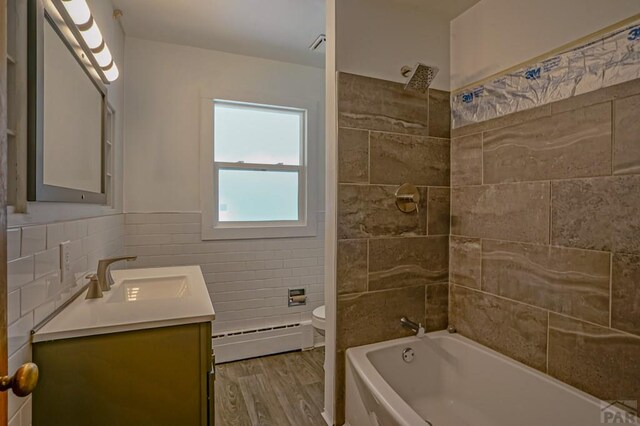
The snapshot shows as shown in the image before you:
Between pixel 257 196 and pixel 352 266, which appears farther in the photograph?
pixel 257 196

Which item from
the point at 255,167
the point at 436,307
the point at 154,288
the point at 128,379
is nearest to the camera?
the point at 128,379

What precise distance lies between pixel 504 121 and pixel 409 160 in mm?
527

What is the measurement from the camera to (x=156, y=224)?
2623 mm

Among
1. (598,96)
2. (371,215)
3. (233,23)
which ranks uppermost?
(233,23)

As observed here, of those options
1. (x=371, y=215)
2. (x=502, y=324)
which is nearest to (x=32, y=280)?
(x=371, y=215)

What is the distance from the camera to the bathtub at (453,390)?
4.47 feet

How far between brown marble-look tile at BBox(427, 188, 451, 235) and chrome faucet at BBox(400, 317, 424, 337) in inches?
21.4

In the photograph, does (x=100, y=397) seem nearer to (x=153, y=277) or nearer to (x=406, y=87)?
(x=153, y=277)

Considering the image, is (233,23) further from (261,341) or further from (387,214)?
(261,341)

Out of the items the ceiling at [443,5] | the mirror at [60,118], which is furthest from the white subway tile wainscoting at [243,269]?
the ceiling at [443,5]

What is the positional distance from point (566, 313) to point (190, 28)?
2919 millimetres

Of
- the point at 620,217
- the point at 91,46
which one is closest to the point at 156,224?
the point at 91,46

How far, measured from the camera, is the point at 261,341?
2838 millimetres

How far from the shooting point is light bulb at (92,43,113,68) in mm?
1578
